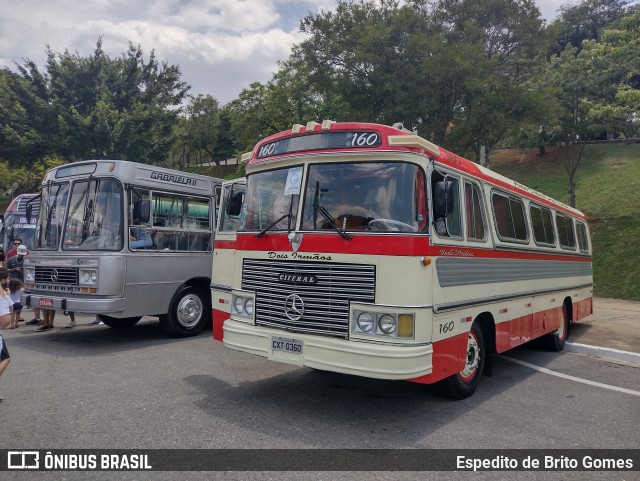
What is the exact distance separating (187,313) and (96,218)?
7.97ft

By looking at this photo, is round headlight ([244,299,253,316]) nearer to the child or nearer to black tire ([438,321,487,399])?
black tire ([438,321,487,399])

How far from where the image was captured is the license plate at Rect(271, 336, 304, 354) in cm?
532

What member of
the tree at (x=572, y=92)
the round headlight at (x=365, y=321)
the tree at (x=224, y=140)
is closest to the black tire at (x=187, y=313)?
the round headlight at (x=365, y=321)

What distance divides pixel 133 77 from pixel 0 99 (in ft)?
24.3

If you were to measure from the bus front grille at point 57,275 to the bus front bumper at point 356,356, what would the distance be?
4587mm

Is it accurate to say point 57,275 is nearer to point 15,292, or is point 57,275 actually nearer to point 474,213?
point 15,292

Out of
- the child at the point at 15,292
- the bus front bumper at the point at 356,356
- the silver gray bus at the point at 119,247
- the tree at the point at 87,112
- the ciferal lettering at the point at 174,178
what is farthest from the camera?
the tree at the point at 87,112

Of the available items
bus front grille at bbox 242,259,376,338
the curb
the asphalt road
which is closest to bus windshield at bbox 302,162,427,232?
bus front grille at bbox 242,259,376,338

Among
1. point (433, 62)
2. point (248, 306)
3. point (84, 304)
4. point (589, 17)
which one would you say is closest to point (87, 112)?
point (433, 62)

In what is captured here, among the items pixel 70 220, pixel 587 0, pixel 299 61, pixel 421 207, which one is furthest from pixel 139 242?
pixel 587 0

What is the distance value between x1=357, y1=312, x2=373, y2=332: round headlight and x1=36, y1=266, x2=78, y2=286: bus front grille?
18.3 feet

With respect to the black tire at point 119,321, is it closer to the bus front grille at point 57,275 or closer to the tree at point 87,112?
the bus front grille at point 57,275

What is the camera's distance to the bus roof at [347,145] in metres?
5.34

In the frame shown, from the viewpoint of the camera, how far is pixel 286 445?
4.61 m
